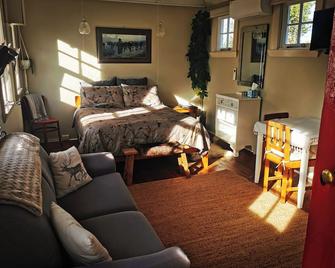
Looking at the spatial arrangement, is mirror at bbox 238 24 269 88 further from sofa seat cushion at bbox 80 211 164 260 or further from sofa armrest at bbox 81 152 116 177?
sofa seat cushion at bbox 80 211 164 260

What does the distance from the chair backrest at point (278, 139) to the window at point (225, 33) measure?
2.48 meters

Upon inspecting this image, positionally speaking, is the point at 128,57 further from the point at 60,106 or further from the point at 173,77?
the point at 60,106

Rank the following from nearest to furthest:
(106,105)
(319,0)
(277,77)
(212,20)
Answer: (319,0) → (277,77) → (106,105) → (212,20)

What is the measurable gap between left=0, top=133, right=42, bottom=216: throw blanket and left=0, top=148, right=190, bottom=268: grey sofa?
5 centimetres

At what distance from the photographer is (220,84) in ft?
18.1

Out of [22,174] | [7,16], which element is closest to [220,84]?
[7,16]

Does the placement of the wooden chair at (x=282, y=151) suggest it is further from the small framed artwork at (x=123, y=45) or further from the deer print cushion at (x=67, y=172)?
the small framed artwork at (x=123, y=45)

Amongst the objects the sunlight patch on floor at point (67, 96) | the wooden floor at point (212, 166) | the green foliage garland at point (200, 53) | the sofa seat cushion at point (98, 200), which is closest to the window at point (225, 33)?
the green foliage garland at point (200, 53)

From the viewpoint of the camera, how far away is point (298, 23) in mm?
3840

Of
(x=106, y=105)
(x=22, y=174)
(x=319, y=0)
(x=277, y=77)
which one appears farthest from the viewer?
(x=106, y=105)

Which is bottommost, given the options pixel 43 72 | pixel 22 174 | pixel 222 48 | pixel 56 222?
pixel 56 222

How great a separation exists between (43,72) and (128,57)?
57.5 inches

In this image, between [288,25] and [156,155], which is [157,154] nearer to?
[156,155]

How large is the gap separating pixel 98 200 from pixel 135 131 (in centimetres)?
158
